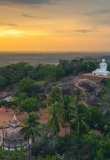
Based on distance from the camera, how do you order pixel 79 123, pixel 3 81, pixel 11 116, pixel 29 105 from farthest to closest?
pixel 3 81 < pixel 11 116 < pixel 29 105 < pixel 79 123

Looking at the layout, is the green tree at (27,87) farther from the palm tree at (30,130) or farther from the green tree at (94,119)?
the palm tree at (30,130)

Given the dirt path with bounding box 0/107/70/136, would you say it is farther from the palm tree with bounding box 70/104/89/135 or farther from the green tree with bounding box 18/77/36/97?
the palm tree with bounding box 70/104/89/135

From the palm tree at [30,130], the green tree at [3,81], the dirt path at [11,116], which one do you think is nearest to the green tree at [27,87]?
the dirt path at [11,116]

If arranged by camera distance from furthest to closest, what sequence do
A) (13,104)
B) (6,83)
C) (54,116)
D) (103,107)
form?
1. (6,83)
2. (13,104)
3. (103,107)
4. (54,116)

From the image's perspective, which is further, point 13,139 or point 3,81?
point 3,81

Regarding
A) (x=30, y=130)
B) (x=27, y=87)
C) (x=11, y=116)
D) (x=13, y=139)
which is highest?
(x=27, y=87)

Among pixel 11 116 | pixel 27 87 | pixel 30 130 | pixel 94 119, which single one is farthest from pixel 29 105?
pixel 30 130

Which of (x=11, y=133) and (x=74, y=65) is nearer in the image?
(x=11, y=133)

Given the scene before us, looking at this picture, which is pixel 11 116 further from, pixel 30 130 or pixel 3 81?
pixel 3 81

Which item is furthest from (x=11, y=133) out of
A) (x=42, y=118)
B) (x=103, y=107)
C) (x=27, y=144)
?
(x=103, y=107)

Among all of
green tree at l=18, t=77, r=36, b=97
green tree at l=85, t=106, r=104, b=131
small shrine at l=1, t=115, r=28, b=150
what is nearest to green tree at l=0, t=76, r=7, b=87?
green tree at l=18, t=77, r=36, b=97

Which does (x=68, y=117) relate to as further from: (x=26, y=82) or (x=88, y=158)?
(x=26, y=82)
